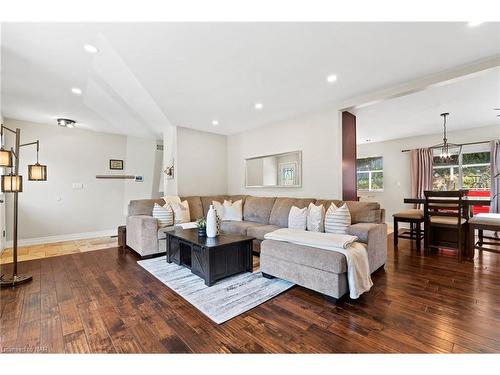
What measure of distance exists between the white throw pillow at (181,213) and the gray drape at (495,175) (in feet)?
21.5

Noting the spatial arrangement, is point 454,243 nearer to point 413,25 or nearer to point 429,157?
point 429,157

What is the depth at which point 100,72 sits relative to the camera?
2650 millimetres

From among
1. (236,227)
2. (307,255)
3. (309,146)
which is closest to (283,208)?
(236,227)

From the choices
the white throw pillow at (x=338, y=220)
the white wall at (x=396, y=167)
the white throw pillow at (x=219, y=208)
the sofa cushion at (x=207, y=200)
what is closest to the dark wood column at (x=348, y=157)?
the white throw pillow at (x=338, y=220)

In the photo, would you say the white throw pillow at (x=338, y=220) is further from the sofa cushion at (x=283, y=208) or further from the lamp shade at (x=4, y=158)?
the lamp shade at (x=4, y=158)

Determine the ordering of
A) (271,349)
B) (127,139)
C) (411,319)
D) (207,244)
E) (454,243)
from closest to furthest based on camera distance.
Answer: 1. (271,349)
2. (411,319)
3. (207,244)
4. (454,243)
5. (127,139)

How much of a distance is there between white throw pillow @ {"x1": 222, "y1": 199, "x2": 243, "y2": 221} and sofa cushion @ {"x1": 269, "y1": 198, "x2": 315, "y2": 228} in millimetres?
746

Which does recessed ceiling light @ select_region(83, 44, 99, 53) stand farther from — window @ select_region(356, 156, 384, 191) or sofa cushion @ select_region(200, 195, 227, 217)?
window @ select_region(356, 156, 384, 191)

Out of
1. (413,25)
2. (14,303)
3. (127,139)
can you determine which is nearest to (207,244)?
(14,303)

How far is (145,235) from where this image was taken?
355 centimetres

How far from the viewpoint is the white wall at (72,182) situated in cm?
454

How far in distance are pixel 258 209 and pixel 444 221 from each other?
123 inches
